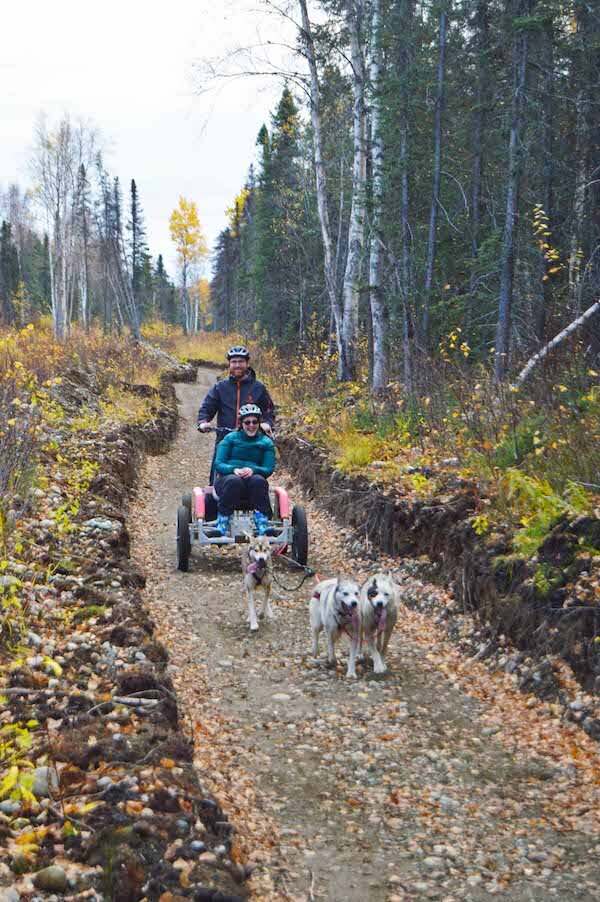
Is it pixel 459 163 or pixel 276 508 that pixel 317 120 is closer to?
pixel 459 163

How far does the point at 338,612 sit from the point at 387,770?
1558mm

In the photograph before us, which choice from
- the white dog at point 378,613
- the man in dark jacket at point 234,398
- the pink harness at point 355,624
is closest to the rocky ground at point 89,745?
the pink harness at point 355,624

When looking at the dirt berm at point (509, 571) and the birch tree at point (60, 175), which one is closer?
the dirt berm at point (509, 571)

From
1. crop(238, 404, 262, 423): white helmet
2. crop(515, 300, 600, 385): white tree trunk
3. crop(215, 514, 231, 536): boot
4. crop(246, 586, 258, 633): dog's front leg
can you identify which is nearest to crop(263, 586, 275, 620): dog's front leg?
crop(246, 586, 258, 633): dog's front leg

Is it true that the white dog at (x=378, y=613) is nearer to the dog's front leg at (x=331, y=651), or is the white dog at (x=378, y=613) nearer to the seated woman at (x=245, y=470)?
the dog's front leg at (x=331, y=651)

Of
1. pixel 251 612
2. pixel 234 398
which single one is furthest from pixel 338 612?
pixel 234 398

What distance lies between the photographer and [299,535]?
28.1 ft

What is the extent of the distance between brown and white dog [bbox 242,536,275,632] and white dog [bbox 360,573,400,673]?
1.34 m

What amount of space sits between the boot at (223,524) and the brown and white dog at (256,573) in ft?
4.14

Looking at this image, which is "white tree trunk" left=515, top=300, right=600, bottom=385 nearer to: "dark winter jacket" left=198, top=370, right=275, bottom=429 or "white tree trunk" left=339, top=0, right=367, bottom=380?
"dark winter jacket" left=198, top=370, right=275, bottom=429

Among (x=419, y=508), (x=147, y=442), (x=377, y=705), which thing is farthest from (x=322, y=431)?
(x=377, y=705)

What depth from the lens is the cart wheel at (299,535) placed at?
8.57 m

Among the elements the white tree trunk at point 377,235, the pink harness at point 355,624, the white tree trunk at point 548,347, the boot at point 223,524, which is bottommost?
the pink harness at point 355,624

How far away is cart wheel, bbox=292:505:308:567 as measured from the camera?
28.1ft
